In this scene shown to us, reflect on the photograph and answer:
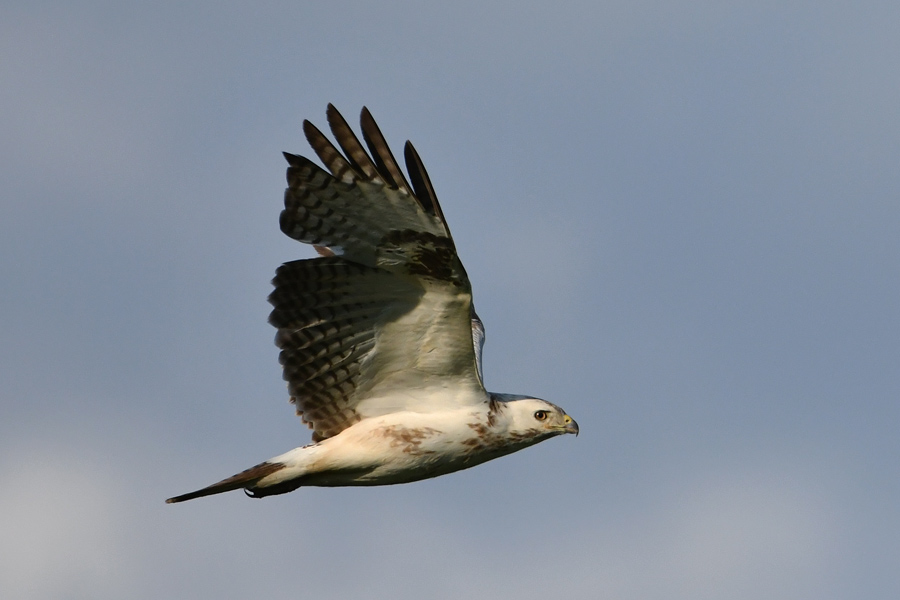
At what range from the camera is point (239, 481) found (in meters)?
9.83

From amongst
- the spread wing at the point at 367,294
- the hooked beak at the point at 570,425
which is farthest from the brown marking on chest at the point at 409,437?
the hooked beak at the point at 570,425

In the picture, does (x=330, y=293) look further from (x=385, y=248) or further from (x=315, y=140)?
(x=315, y=140)

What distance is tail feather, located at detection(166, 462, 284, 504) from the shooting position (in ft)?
31.8

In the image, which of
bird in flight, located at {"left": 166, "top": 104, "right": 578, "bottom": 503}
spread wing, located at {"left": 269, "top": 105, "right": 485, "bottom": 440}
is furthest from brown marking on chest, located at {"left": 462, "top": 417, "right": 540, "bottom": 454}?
spread wing, located at {"left": 269, "top": 105, "right": 485, "bottom": 440}

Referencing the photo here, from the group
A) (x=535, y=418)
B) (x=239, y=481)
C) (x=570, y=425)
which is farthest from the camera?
(x=570, y=425)

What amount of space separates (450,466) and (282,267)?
80.6 inches

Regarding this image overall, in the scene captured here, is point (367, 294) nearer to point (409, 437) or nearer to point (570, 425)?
point (409, 437)

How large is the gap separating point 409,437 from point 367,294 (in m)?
1.17

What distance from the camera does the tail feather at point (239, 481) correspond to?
970cm

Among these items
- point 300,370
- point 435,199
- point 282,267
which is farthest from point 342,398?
point 435,199

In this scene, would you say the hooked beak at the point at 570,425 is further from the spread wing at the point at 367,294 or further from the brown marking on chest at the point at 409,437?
the brown marking on chest at the point at 409,437

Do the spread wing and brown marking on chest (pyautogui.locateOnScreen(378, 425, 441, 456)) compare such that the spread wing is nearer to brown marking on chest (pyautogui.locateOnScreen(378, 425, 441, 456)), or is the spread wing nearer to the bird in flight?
the bird in flight

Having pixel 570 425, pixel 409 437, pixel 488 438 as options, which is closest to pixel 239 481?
pixel 409 437

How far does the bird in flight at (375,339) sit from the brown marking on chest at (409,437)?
0.01 m
